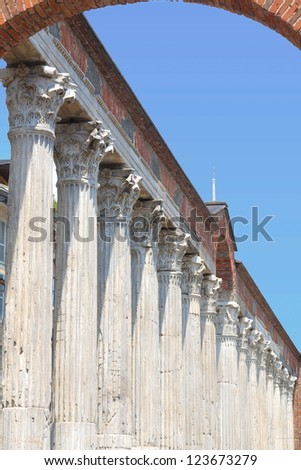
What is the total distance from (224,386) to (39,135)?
827 inches

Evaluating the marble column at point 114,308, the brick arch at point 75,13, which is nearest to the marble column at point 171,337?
the marble column at point 114,308

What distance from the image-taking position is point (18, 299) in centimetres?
1609

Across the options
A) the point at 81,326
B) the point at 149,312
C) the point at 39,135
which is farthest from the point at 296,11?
the point at 149,312

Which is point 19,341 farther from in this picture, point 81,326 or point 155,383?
point 155,383

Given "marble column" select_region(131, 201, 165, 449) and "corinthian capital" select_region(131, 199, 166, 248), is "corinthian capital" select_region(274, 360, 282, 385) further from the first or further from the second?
"marble column" select_region(131, 201, 165, 449)

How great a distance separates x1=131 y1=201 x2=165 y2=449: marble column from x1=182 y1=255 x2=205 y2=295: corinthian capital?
548 centimetres

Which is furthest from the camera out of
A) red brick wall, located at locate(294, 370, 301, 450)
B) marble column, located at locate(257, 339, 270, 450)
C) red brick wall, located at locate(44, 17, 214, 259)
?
red brick wall, located at locate(294, 370, 301, 450)

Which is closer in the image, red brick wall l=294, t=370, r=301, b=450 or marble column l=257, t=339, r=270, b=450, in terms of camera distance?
marble column l=257, t=339, r=270, b=450

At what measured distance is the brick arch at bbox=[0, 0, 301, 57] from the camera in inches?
399

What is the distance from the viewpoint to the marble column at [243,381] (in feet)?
127

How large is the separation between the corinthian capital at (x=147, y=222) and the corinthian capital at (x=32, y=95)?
8.45 meters

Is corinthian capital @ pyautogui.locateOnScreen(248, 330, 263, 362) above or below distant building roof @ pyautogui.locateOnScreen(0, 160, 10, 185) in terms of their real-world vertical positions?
below

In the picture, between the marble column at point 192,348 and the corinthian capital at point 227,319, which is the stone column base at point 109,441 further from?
the corinthian capital at point 227,319

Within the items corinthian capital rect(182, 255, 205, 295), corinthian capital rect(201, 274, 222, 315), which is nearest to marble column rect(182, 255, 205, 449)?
corinthian capital rect(182, 255, 205, 295)
